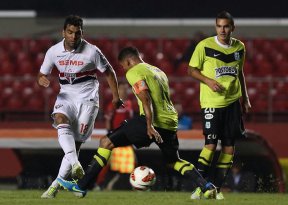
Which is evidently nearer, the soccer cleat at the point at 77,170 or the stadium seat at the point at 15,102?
the soccer cleat at the point at 77,170

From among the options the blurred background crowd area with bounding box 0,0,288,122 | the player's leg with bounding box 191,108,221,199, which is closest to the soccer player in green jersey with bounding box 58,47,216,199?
the player's leg with bounding box 191,108,221,199

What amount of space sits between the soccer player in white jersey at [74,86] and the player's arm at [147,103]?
2.46 feet

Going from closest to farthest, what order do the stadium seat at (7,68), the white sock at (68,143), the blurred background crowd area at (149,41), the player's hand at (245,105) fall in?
1. the white sock at (68,143)
2. the player's hand at (245,105)
3. the blurred background crowd area at (149,41)
4. the stadium seat at (7,68)

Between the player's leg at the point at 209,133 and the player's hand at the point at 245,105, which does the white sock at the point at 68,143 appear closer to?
the player's leg at the point at 209,133

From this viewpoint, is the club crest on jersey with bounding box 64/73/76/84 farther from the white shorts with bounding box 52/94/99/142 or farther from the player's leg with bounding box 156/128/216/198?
the player's leg with bounding box 156/128/216/198

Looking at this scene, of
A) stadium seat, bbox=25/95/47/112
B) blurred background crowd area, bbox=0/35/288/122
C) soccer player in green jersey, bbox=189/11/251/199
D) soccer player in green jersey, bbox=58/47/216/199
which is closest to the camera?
soccer player in green jersey, bbox=58/47/216/199

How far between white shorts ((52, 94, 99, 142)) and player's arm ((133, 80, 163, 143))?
3.31 ft

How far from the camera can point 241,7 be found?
2714 centimetres

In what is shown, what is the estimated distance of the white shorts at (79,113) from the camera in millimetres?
10383

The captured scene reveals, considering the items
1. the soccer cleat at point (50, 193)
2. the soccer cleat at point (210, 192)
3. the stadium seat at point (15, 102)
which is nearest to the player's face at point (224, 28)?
the soccer cleat at point (210, 192)

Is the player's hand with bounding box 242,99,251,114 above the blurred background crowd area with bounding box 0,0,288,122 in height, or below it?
above

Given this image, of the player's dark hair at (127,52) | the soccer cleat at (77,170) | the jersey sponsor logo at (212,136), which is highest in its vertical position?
the player's dark hair at (127,52)

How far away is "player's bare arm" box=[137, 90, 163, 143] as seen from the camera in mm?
9594

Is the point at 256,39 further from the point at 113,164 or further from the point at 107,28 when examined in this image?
the point at 113,164
